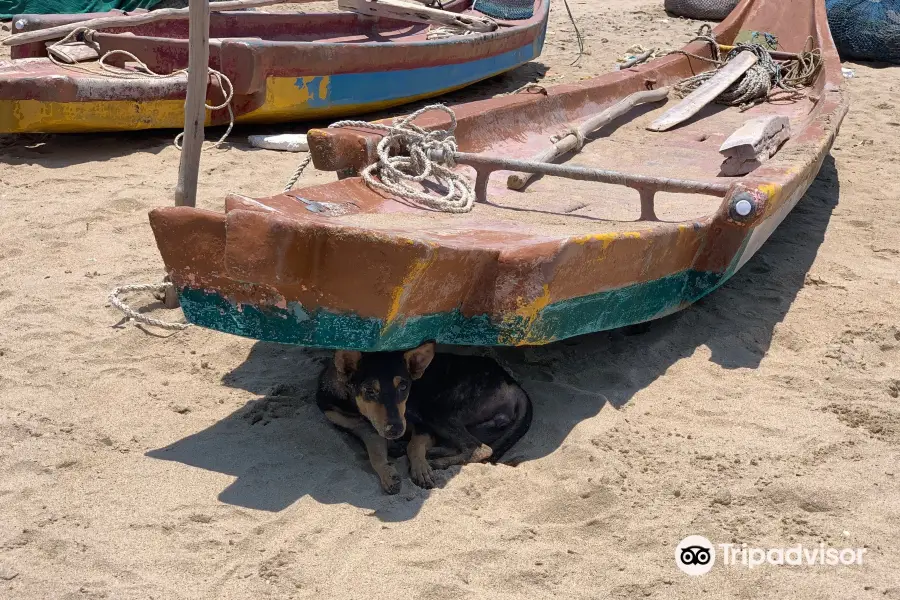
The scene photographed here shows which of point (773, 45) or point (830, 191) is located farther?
point (773, 45)

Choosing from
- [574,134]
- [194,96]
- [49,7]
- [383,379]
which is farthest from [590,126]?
[49,7]

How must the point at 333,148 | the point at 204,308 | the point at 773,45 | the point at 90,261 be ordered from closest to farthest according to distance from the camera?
the point at 204,308
the point at 333,148
the point at 90,261
the point at 773,45

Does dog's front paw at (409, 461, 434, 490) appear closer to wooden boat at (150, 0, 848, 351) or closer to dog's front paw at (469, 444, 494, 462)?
dog's front paw at (469, 444, 494, 462)

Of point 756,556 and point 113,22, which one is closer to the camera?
point 756,556

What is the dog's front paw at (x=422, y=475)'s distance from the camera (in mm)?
2816

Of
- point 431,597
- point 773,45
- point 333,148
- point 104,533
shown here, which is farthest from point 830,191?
point 104,533

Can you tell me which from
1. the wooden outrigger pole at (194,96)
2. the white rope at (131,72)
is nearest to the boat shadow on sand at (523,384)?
the wooden outrigger pole at (194,96)

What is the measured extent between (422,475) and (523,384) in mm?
712

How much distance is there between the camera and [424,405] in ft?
10.1

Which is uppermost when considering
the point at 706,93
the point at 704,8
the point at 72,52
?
the point at 704,8

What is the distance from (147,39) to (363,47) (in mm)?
1405

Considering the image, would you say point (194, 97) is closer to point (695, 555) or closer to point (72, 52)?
point (695, 555)

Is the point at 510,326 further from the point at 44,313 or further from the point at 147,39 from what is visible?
the point at 147,39

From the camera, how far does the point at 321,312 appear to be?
2646 millimetres
